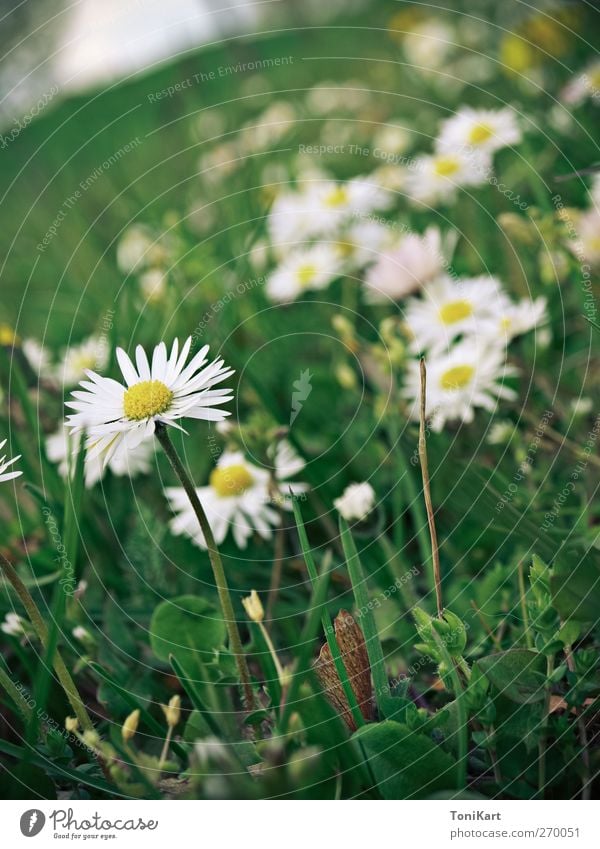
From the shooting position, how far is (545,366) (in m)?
0.76

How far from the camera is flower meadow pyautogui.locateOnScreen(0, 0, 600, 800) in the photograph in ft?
1.50

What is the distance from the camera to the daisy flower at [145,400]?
0.45m

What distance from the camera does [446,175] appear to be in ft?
3.31

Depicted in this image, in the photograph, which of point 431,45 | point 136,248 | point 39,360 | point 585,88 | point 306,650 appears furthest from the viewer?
point 431,45

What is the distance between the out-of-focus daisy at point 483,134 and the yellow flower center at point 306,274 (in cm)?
21

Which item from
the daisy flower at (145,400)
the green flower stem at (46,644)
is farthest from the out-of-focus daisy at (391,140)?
the green flower stem at (46,644)

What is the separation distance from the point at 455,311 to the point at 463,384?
0.36ft

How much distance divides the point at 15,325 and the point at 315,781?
834mm

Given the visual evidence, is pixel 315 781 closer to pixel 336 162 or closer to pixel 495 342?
pixel 495 342

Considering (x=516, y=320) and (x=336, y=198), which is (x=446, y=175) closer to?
(x=336, y=198)

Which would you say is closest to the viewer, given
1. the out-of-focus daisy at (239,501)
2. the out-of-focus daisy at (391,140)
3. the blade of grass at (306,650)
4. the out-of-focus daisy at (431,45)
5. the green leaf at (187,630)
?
the blade of grass at (306,650)

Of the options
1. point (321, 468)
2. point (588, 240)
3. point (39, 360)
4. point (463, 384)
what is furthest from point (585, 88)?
point (39, 360)

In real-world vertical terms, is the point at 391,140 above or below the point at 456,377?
above

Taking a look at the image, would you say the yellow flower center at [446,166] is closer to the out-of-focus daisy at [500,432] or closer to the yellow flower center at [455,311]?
the yellow flower center at [455,311]
